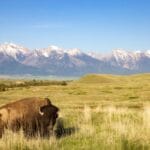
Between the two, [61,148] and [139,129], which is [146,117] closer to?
[139,129]

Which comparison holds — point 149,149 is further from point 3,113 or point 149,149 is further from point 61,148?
point 3,113

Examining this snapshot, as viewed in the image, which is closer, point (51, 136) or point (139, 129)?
point (51, 136)

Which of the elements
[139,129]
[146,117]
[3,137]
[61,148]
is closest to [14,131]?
[3,137]

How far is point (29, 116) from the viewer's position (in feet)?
43.6

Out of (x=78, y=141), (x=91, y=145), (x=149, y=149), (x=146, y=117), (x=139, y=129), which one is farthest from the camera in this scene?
(x=146, y=117)

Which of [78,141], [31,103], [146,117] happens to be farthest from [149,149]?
[146,117]

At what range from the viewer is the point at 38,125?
44.2ft

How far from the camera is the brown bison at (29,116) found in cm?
1312

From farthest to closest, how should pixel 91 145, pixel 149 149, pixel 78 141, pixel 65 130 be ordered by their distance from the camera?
pixel 65 130
pixel 78 141
pixel 91 145
pixel 149 149

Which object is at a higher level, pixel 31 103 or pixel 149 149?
pixel 31 103

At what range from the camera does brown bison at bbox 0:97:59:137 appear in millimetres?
13117

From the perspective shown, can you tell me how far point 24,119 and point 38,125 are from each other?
1.78 ft

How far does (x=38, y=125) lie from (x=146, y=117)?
8.07 m

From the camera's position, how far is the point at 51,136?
44.6 ft
